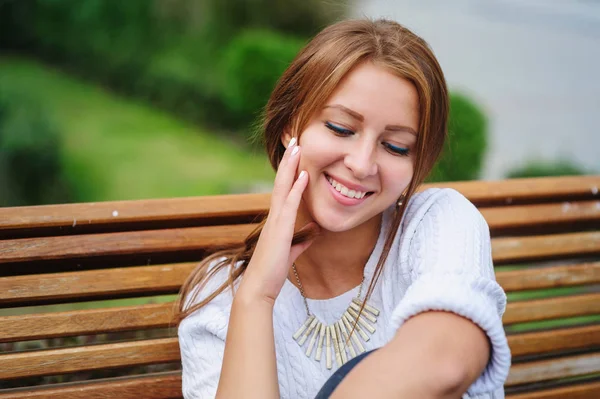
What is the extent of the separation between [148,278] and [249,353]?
67 centimetres

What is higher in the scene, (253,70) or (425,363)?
(425,363)

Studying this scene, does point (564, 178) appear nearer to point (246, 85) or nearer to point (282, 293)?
point (282, 293)

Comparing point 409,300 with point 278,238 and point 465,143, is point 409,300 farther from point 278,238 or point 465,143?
point 465,143

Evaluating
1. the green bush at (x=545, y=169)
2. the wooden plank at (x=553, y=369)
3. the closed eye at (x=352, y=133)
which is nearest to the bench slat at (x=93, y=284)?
the closed eye at (x=352, y=133)

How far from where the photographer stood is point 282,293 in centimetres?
218

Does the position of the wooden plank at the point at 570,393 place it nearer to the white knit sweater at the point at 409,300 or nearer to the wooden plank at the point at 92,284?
the white knit sweater at the point at 409,300

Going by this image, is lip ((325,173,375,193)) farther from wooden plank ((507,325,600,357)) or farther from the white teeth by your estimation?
wooden plank ((507,325,600,357))

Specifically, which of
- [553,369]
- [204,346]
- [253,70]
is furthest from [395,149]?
[253,70]

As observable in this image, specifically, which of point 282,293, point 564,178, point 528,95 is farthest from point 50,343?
point 528,95

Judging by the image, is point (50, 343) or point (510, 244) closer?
point (510, 244)

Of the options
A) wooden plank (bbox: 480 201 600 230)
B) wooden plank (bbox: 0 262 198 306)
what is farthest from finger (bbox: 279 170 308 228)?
wooden plank (bbox: 480 201 600 230)

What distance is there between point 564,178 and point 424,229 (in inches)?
44.5

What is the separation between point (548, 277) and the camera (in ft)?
8.95

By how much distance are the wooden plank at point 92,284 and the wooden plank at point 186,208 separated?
0.53ft
